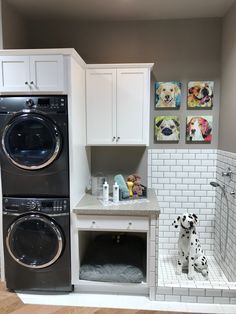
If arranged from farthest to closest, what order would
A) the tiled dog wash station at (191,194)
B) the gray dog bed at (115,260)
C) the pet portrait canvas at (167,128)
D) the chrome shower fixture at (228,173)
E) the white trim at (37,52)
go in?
the pet portrait canvas at (167,128) → the tiled dog wash station at (191,194) → the chrome shower fixture at (228,173) → the gray dog bed at (115,260) → the white trim at (37,52)

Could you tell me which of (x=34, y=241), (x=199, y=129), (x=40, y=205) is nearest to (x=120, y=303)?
(x=34, y=241)

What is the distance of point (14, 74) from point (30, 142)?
62 centimetres

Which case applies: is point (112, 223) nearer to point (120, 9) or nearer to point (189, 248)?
point (189, 248)

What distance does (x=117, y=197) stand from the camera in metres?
2.54

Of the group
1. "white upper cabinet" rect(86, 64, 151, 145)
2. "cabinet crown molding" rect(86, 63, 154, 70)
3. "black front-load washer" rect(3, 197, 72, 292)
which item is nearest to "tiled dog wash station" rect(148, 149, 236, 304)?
"white upper cabinet" rect(86, 64, 151, 145)

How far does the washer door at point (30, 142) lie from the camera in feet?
7.39

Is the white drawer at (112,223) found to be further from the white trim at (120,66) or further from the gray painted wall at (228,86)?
the white trim at (120,66)

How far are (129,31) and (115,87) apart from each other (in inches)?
30.6

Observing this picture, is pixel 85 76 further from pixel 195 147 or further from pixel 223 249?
pixel 223 249

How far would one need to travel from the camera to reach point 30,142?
2293mm

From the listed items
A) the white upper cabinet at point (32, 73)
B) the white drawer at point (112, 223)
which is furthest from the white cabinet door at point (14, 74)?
the white drawer at point (112, 223)

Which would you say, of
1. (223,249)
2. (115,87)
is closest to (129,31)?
(115,87)

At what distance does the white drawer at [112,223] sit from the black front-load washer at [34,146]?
311mm

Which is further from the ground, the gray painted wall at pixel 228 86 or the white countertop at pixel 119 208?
the gray painted wall at pixel 228 86
